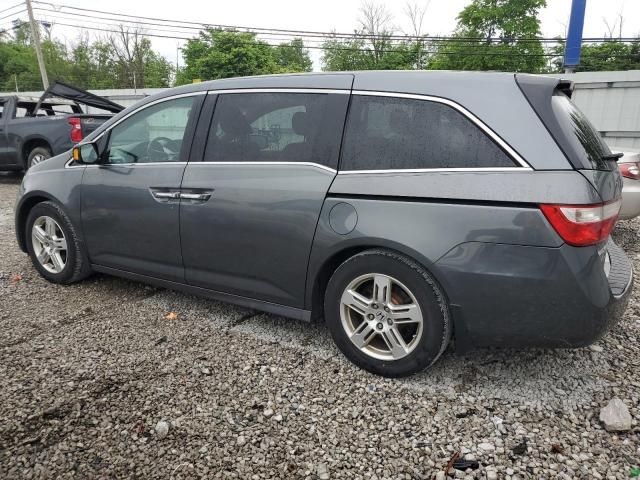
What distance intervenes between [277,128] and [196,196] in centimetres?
72

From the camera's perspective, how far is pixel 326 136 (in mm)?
2805

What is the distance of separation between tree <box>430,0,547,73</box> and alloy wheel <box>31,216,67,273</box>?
1684 inches

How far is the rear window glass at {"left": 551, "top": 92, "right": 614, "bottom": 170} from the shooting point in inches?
89.8

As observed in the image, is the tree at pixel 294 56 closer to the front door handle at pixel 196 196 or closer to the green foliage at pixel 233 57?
the green foliage at pixel 233 57

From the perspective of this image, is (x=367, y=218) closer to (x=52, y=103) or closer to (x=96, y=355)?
(x=96, y=355)

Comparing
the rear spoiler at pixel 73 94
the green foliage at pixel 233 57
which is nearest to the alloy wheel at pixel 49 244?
the rear spoiler at pixel 73 94

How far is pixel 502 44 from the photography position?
4294 centimetres

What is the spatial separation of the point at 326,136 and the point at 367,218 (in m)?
0.58

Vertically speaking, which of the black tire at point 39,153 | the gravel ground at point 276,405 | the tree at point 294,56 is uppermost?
the tree at point 294,56

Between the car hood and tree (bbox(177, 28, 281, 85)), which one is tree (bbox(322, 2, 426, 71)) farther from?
the car hood

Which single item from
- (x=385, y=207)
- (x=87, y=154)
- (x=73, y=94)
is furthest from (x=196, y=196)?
(x=73, y=94)

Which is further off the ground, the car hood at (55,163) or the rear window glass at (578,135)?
the rear window glass at (578,135)

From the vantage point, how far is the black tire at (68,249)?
3980 millimetres

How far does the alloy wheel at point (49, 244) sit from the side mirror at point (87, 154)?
685 millimetres
